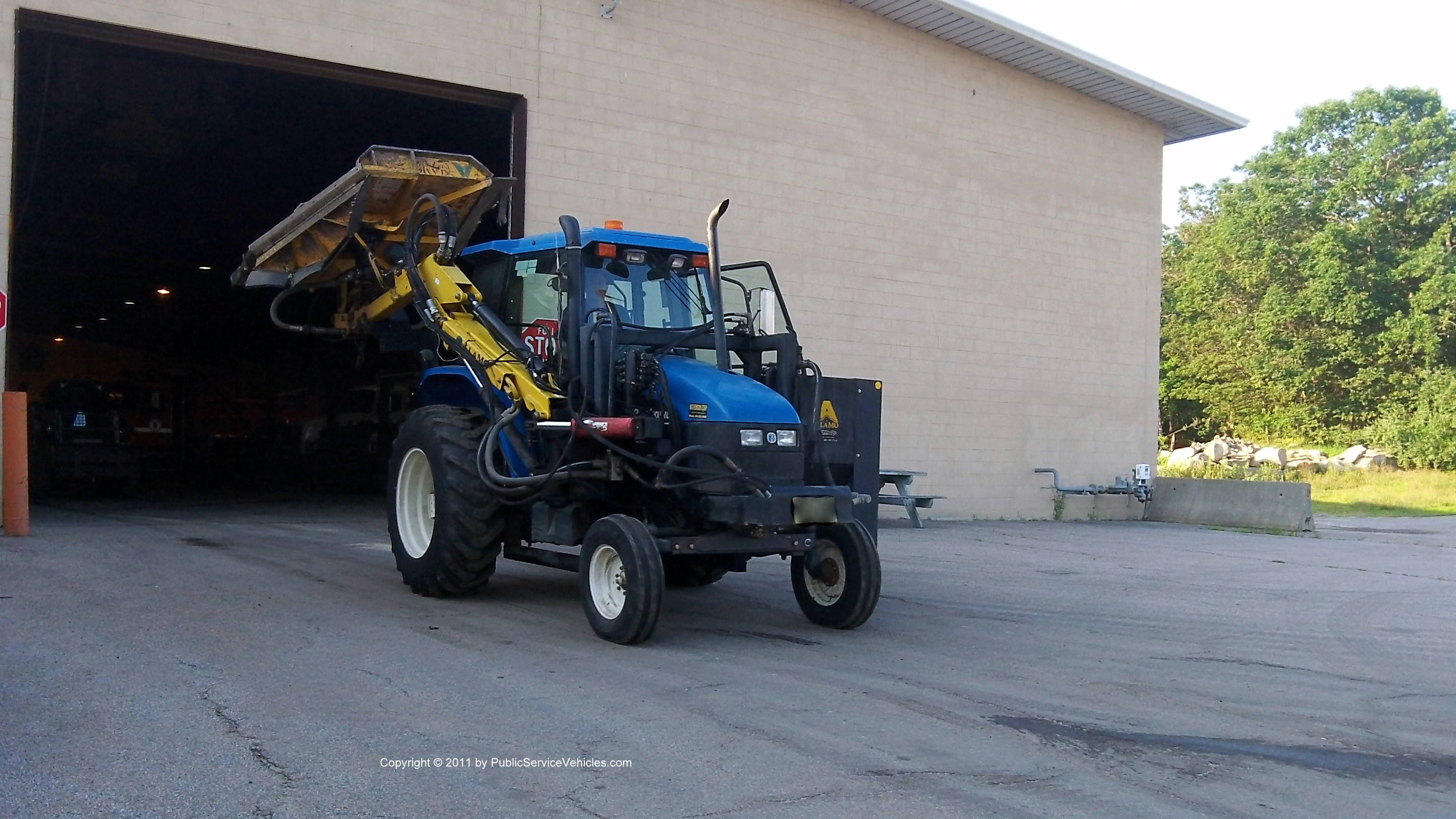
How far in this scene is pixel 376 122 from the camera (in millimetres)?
19891

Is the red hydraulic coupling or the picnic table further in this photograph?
the picnic table

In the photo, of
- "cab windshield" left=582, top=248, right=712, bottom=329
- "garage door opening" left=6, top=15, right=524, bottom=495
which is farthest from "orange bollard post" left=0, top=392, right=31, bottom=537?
"cab windshield" left=582, top=248, right=712, bottom=329

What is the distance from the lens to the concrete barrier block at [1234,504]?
2061cm

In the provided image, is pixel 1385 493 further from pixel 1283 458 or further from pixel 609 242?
pixel 609 242

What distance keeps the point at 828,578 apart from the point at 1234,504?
1490 cm

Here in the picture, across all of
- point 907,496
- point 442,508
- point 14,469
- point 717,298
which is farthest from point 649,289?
point 907,496

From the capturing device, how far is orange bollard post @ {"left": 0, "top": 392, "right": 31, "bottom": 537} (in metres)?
13.0

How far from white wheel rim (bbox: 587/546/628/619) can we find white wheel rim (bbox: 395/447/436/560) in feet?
7.06

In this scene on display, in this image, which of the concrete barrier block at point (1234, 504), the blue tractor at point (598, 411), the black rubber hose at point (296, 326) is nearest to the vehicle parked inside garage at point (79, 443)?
the black rubber hose at point (296, 326)

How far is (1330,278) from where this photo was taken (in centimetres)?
4322

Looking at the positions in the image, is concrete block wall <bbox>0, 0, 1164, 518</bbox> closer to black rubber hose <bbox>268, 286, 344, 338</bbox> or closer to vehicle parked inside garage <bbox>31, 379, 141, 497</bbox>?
black rubber hose <bbox>268, 286, 344, 338</bbox>

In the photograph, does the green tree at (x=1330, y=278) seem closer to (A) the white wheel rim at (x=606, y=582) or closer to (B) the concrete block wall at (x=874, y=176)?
(B) the concrete block wall at (x=874, y=176)

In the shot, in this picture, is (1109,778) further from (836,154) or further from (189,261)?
(189,261)

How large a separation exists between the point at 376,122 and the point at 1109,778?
57.0ft
